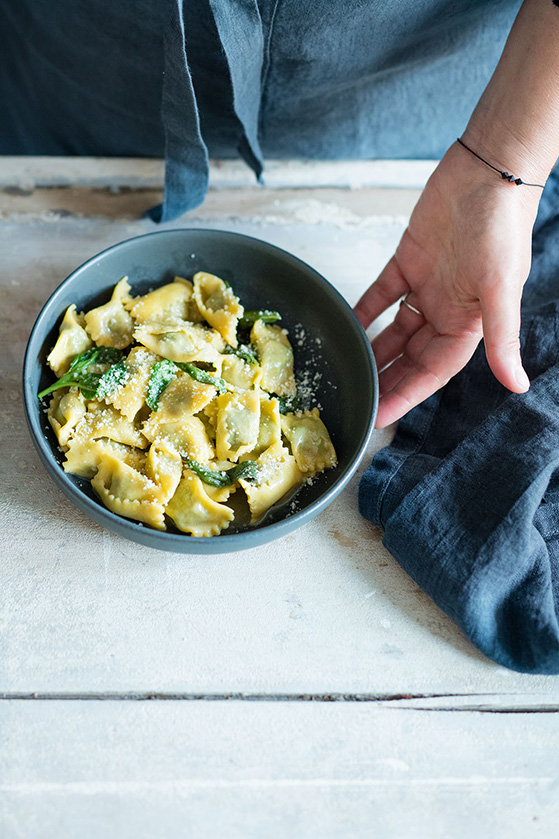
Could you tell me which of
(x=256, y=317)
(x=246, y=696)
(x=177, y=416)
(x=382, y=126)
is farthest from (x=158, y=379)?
(x=382, y=126)

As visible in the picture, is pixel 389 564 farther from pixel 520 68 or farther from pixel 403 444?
pixel 520 68

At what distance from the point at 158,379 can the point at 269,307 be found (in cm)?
44

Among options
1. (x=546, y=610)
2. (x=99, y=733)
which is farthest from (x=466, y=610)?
(x=99, y=733)

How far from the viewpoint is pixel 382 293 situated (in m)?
2.01

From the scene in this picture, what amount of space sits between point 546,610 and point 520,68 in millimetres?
1286

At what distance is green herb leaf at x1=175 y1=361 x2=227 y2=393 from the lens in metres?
1.80

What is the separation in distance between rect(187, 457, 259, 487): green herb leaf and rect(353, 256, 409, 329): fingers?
2.01 feet

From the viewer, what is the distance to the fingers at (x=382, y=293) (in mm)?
1993

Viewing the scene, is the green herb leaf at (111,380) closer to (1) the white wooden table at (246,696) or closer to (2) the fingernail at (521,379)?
(1) the white wooden table at (246,696)

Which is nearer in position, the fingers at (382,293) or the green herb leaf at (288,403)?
the green herb leaf at (288,403)

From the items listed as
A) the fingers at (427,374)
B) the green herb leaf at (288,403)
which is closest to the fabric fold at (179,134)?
the green herb leaf at (288,403)

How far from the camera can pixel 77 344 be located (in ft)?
5.86

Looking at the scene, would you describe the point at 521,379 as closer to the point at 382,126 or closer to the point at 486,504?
the point at 486,504

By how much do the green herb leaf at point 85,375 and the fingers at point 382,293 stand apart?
733 mm
